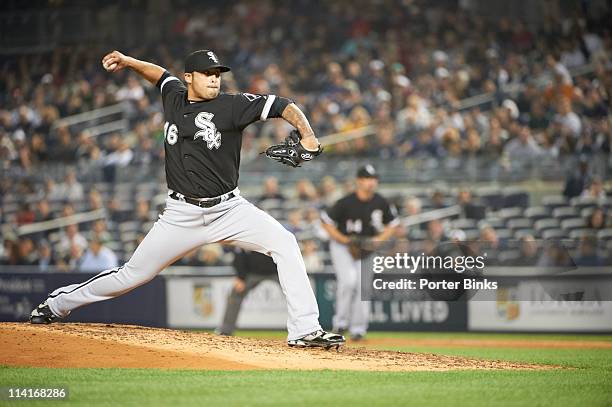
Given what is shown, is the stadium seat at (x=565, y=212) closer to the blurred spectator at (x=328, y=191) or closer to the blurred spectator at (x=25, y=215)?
the blurred spectator at (x=328, y=191)

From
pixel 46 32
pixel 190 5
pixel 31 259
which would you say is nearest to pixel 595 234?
pixel 31 259

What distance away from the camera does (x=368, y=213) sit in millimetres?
12656

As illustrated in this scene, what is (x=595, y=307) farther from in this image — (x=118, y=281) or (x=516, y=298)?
(x=118, y=281)

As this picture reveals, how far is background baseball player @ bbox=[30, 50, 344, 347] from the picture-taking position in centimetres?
736

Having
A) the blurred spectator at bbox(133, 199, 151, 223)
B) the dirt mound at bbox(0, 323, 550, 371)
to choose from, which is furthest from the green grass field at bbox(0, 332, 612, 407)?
the blurred spectator at bbox(133, 199, 151, 223)

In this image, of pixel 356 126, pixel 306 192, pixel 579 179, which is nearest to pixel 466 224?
pixel 579 179

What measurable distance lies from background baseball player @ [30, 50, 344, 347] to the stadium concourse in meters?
7.08

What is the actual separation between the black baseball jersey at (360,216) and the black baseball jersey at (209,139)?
5.18m

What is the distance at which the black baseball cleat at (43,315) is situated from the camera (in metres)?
8.12

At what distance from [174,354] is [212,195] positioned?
1.16 metres

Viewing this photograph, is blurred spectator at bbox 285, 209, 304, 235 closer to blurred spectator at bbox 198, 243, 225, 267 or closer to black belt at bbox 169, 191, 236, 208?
blurred spectator at bbox 198, 243, 225, 267

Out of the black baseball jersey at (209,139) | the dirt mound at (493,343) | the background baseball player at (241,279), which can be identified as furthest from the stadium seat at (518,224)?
the black baseball jersey at (209,139)

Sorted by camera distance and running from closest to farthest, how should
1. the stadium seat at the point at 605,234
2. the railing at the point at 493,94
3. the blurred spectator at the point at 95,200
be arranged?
1. the stadium seat at the point at 605,234
2. the blurred spectator at the point at 95,200
3. the railing at the point at 493,94

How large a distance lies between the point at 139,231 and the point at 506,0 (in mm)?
9824
